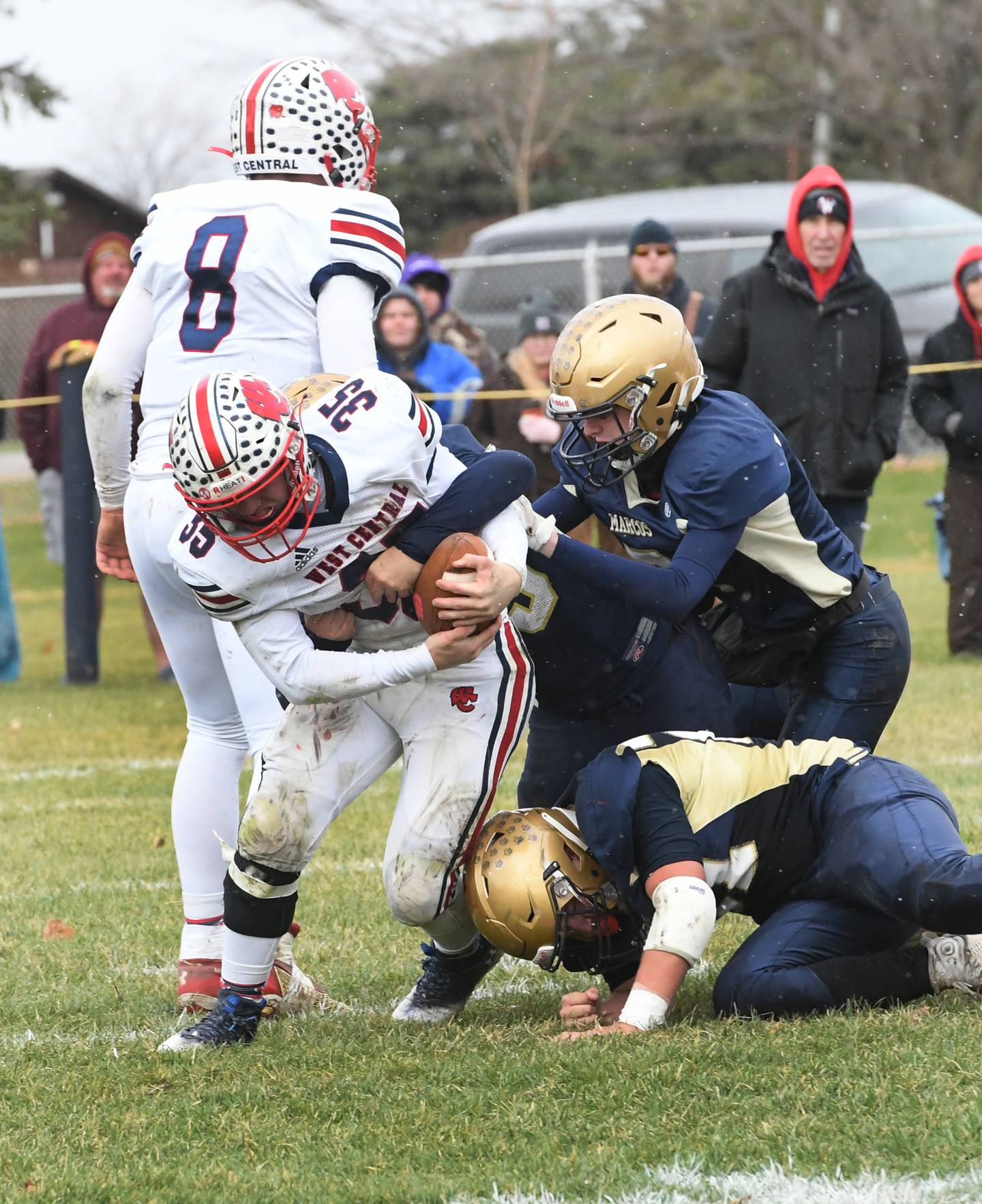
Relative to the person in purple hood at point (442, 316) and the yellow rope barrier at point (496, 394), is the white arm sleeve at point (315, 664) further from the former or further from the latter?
the person in purple hood at point (442, 316)

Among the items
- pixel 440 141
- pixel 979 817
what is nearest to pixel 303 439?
pixel 979 817

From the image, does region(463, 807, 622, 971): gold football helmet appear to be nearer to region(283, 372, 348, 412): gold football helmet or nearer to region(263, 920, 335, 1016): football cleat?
region(263, 920, 335, 1016): football cleat

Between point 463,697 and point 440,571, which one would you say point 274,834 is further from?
point 440,571

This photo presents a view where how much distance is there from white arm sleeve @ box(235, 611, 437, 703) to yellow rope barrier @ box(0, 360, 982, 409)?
17.7ft

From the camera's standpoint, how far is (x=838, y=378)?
7.22 meters

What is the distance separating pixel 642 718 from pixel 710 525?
0.49 metres

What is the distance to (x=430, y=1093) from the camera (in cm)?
307

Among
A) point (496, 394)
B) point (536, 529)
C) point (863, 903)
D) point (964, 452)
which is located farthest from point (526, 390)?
point (863, 903)

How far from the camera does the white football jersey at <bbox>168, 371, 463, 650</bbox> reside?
330cm

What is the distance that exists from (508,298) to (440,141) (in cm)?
1451

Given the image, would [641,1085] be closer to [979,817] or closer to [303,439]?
[303,439]

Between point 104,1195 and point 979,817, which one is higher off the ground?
point 104,1195

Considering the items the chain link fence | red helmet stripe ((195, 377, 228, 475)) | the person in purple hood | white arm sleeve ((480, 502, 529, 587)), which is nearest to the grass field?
white arm sleeve ((480, 502, 529, 587))

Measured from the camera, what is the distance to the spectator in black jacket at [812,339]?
23.5 ft
